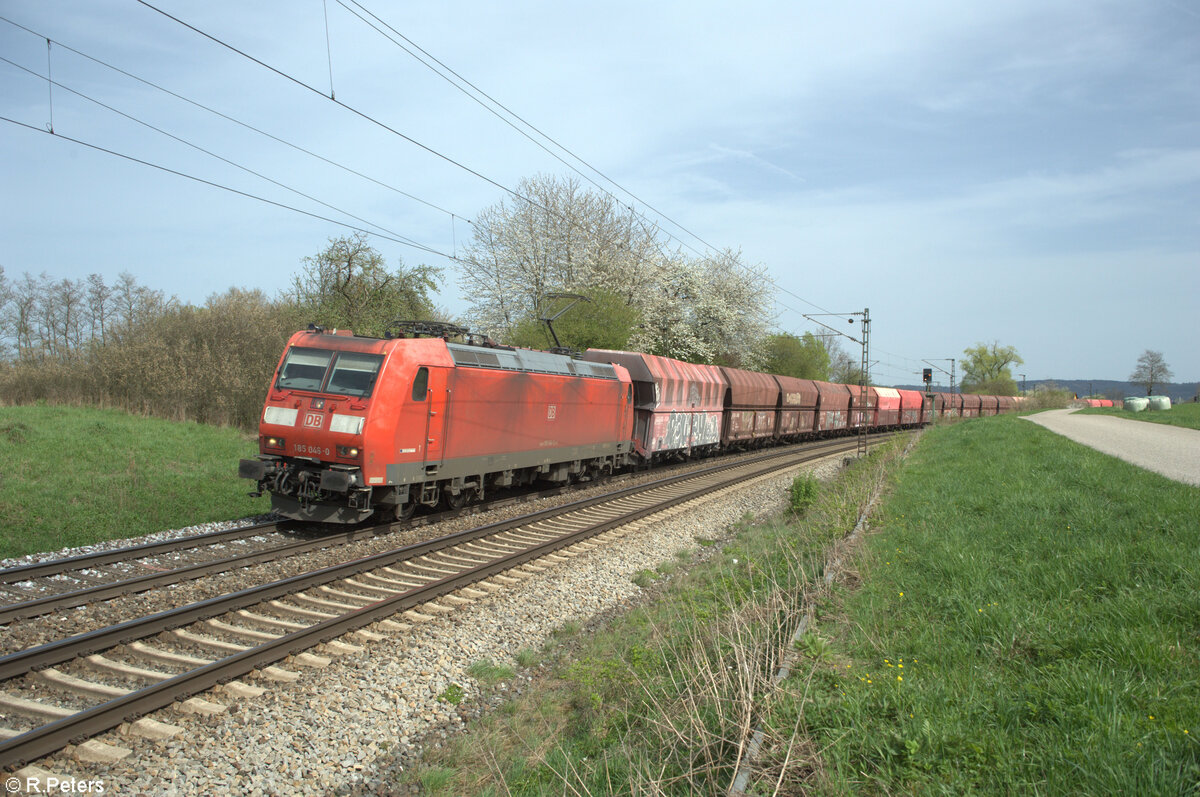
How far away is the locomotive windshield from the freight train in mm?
19

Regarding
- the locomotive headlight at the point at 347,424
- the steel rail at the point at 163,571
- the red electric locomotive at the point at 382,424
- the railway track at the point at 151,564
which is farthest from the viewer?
the red electric locomotive at the point at 382,424

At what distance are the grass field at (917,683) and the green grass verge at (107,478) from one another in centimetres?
795

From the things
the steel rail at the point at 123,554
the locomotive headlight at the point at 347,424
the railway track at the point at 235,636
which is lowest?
the railway track at the point at 235,636

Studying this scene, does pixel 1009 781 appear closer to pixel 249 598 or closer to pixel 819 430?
pixel 249 598

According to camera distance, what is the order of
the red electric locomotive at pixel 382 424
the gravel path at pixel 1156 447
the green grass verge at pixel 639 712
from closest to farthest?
the green grass verge at pixel 639 712, the red electric locomotive at pixel 382 424, the gravel path at pixel 1156 447

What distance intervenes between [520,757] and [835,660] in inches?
92.1

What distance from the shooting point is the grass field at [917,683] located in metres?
3.54

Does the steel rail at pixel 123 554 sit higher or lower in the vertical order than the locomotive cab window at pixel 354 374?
lower

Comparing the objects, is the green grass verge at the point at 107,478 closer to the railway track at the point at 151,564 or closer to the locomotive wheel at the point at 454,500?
the railway track at the point at 151,564

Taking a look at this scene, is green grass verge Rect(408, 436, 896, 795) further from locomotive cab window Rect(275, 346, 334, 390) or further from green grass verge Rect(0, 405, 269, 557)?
green grass verge Rect(0, 405, 269, 557)

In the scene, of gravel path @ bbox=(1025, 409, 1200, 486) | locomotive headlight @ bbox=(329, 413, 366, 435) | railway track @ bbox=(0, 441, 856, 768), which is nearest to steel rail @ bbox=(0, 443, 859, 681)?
railway track @ bbox=(0, 441, 856, 768)

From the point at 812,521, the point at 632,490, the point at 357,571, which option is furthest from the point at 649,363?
the point at 357,571

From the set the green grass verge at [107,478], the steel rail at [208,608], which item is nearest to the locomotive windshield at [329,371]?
the steel rail at [208,608]

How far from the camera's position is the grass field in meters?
3.54
